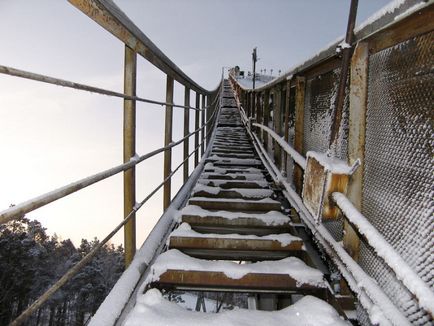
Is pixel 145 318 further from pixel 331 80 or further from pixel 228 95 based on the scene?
pixel 228 95

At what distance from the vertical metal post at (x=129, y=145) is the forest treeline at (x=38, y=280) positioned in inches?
934

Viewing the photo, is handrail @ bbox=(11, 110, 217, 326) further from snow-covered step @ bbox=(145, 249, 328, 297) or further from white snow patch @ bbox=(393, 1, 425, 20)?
white snow patch @ bbox=(393, 1, 425, 20)

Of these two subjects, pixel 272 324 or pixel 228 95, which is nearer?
pixel 272 324

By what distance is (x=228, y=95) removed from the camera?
27.0 metres

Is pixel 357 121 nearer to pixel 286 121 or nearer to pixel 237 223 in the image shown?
pixel 237 223

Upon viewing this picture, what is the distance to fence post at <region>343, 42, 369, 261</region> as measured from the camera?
191cm

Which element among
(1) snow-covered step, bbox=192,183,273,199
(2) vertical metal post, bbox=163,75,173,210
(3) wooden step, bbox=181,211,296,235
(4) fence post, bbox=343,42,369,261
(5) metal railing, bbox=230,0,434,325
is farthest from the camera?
(1) snow-covered step, bbox=192,183,273,199

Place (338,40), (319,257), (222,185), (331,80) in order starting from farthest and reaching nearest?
(222,185) < (331,80) < (319,257) < (338,40)

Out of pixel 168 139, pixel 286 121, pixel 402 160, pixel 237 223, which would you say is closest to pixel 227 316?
pixel 402 160

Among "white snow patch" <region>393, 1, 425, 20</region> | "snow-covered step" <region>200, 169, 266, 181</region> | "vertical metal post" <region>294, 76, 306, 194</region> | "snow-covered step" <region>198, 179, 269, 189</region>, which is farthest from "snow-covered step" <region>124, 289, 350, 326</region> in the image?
"snow-covered step" <region>200, 169, 266, 181</region>

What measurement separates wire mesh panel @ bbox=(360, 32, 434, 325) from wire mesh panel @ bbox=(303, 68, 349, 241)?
0.32 metres

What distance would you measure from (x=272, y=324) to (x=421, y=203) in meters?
0.92

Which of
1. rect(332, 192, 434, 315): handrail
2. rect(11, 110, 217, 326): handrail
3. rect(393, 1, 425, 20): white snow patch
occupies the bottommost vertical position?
rect(11, 110, 217, 326): handrail

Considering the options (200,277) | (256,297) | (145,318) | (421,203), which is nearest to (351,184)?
(421,203)
